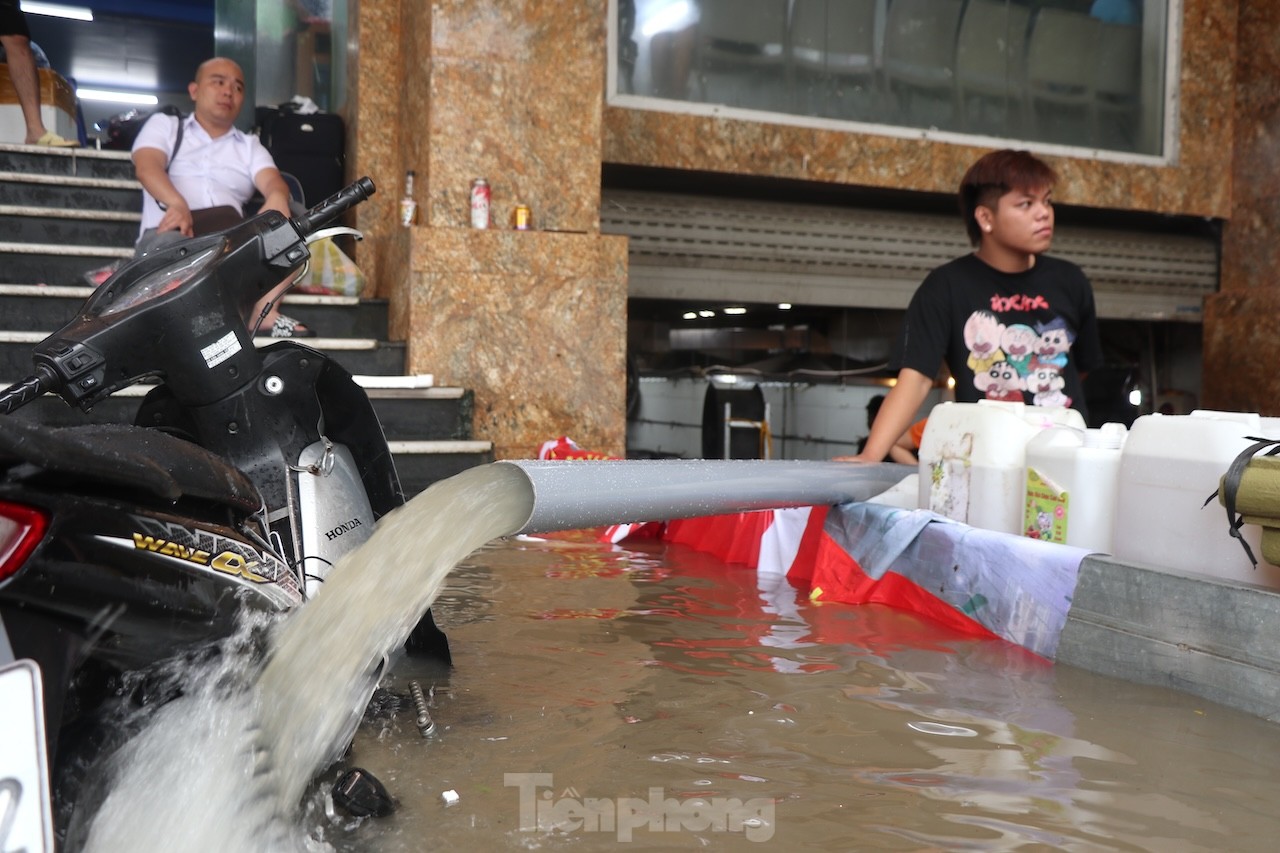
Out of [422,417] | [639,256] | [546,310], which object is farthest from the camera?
[639,256]

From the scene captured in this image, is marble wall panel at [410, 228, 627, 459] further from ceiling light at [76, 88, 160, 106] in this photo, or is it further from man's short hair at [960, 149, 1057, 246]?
ceiling light at [76, 88, 160, 106]

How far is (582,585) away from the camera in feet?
11.1

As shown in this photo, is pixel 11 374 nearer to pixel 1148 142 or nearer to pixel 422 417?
pixel 422 417

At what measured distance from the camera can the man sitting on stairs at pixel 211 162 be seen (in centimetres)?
526

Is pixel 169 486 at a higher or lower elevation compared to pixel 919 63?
lower

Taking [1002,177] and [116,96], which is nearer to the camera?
[1002,177]

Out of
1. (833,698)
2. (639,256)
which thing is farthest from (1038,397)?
(639,256)

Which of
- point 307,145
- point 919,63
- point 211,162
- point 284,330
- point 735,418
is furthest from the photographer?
point 735,418

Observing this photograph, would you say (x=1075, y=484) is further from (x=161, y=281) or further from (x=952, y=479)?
(x=161, y=281)

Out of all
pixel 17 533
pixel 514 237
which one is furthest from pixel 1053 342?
pixel 17 533

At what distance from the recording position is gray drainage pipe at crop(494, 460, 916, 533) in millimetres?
2387

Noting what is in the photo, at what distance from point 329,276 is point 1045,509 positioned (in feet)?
14.0

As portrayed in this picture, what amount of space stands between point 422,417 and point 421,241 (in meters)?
0.89

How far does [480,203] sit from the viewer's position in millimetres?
5602
